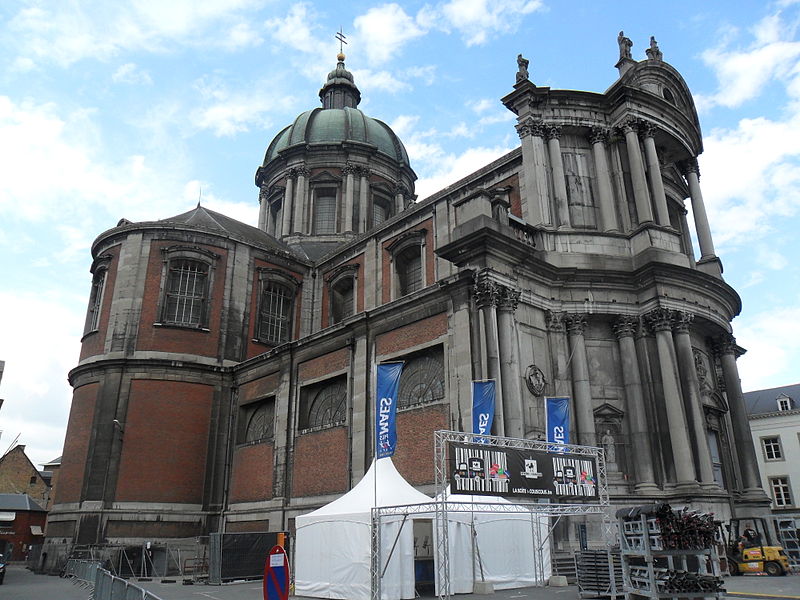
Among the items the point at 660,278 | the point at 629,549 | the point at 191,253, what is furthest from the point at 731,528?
the point at 191,253

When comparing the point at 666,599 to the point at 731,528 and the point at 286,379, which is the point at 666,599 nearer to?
the point at 731,528

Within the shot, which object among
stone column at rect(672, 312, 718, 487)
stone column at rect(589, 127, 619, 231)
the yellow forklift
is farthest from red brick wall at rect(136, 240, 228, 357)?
the yellow forklift

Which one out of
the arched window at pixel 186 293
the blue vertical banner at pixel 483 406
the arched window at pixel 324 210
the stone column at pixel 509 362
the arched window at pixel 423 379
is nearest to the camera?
the blue vertical banner at pixel 483 406

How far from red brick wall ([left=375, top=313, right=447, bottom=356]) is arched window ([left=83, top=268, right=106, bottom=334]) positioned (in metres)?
15.3

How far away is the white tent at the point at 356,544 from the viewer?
43.1 feet

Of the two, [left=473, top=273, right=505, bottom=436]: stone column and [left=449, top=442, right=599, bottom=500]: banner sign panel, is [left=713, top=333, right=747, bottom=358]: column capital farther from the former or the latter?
[left=449, top=442, right=599, bottom=500]: banner sign panel

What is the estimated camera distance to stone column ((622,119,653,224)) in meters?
21.6

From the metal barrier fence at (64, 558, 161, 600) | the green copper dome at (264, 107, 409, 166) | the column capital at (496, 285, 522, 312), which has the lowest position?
the metal barrier fence at (64, 558, 161, 600)

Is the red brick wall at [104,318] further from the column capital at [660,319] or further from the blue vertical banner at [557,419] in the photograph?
the column capital at [660,319]

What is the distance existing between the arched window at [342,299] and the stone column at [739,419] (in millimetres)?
15912

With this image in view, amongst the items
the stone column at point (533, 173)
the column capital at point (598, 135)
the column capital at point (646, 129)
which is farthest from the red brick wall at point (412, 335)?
the column capital at point (646, 129)

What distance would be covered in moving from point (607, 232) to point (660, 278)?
231 cm

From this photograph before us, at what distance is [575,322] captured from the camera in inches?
790

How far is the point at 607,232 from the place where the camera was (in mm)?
21281
